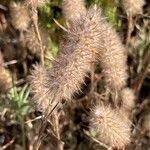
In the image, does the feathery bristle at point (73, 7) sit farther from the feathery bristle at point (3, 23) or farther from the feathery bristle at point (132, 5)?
the feathery bristle at point (3, 23)

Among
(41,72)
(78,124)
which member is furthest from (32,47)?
(78,124)

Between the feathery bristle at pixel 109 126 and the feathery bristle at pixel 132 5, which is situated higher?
the feathery bristle at pixel 132 5

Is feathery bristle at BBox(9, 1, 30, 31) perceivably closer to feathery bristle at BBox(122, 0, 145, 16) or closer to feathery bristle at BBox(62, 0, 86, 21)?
feathery bristle at BBox(62, 0, 86, 21)

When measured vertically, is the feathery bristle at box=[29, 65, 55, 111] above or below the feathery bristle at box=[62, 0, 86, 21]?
below

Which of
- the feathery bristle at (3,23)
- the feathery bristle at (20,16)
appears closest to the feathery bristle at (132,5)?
the feathery bristle at (20,16)

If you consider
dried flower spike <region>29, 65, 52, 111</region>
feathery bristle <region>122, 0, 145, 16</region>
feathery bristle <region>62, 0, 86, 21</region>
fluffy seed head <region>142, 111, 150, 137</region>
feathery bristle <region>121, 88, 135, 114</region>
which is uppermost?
feathery bristle <region>62, 0, 86, 21</region>

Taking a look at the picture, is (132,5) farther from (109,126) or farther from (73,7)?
(109,126)

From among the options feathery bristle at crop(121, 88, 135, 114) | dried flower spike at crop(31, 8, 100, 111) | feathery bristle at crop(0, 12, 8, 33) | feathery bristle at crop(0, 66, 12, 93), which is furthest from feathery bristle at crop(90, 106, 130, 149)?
feathery bristle at crop(0, 12, 8, 33)
